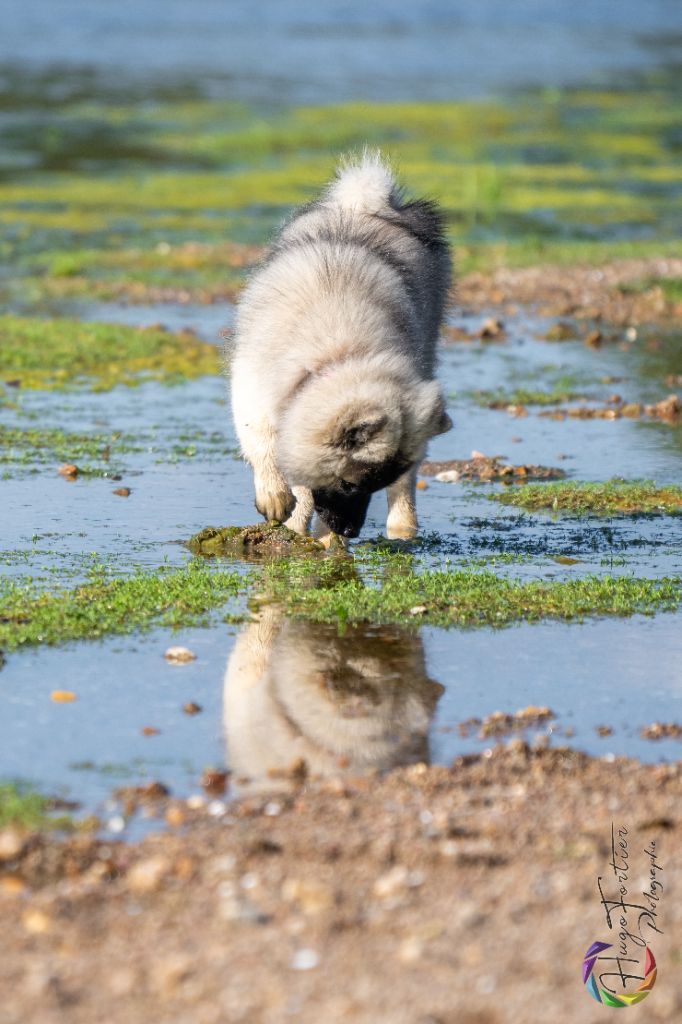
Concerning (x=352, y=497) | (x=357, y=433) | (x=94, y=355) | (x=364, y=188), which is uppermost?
(x=364, y=188)

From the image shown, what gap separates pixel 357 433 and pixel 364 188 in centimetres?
234

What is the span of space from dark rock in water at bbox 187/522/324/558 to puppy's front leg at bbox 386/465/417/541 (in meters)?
0.50

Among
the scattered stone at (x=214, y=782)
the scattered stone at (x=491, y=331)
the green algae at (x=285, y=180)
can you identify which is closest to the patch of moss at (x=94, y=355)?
the green algae at (x=285, y=180)

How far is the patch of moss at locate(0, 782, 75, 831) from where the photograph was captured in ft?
15.1

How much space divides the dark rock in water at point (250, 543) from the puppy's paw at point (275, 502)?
240 mm

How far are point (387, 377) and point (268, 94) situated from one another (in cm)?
2803

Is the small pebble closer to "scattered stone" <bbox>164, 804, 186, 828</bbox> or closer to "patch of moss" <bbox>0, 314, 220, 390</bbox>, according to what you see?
"scattered stone" <bbox>164, 804, 186, 828</bbox>

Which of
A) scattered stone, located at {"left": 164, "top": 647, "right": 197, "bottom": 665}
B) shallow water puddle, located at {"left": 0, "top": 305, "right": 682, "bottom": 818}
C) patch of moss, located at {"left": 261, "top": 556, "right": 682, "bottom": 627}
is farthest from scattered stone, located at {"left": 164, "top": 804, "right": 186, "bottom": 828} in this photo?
patch of moss, located at {"left": 261, "top": 556, "right": 682, "bottom": 627}

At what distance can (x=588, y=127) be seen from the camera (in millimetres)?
29125

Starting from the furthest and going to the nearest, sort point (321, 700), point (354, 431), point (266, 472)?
point (266, 472), point (354, 431), point (321, 700)

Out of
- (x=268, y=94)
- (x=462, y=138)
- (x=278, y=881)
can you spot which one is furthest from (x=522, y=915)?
(x=268, y=94)

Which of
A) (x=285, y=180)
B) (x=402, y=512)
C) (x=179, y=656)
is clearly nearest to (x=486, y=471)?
(x=402, y=512)

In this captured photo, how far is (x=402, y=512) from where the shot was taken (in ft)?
26.2

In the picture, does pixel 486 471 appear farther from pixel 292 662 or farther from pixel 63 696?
pixel 63 696
